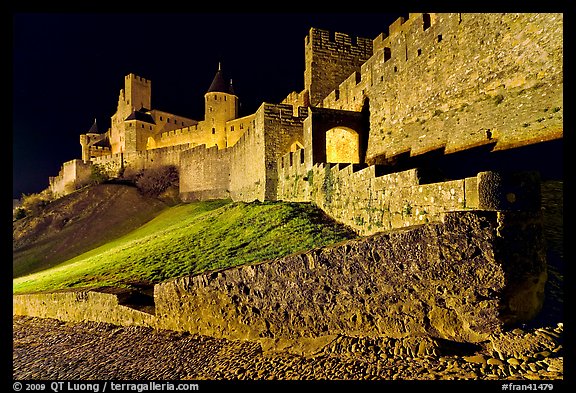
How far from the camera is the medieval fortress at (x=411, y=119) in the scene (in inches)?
290

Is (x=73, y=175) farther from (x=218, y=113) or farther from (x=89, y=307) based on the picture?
(x=89, y=307)

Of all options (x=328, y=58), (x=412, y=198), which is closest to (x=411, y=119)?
(x=412, y=198)

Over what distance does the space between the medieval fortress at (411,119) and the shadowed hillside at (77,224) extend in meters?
12.5

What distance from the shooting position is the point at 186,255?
12484mm

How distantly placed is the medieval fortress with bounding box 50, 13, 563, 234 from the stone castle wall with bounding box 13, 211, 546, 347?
68 cm

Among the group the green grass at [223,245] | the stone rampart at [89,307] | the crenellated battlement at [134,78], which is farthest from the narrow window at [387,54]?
the crenellated battlement at [134,78]

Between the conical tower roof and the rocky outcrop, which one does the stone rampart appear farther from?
the conical tower roof

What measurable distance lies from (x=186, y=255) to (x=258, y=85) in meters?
74.9

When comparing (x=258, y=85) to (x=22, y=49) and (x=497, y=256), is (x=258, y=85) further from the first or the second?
(x=497, y=256)

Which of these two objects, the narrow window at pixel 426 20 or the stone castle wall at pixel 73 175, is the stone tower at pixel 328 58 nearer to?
the narrow window at pixel 426 20

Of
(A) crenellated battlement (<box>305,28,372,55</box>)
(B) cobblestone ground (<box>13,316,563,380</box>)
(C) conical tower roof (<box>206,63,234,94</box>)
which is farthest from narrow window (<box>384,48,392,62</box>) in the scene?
(C) conical tower roof (<box>206,63,234,94</box>)

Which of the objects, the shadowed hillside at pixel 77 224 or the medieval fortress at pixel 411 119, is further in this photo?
the shadowed hillside at pixel 77 224

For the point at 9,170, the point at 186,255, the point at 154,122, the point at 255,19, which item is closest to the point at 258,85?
the point at 255,19

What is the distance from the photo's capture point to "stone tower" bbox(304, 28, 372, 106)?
22734 mm
